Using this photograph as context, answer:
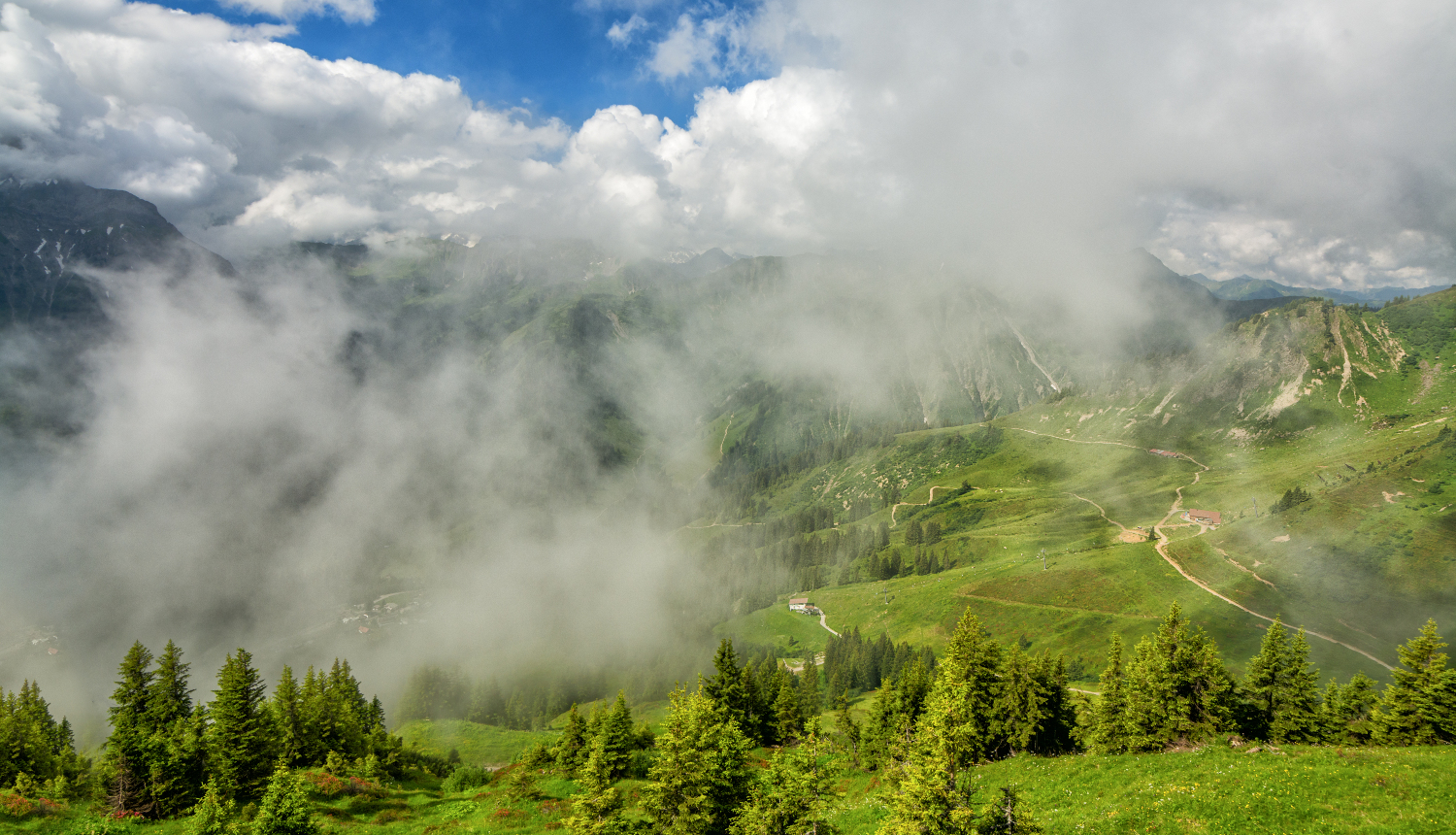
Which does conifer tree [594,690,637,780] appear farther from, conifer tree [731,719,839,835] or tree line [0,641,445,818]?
conifer tree [731,719,839,835]

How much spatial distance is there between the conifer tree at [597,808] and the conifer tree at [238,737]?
43.1 metres

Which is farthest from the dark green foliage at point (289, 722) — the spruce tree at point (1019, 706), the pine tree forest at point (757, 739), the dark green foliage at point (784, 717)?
the spruce tree at point (1019, 706)

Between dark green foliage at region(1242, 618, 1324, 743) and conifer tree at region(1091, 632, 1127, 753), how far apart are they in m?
11.8

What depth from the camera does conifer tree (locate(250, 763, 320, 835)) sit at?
2677 cm

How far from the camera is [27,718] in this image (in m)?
71.4

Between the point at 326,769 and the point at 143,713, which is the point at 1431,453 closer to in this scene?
the point at 326,769

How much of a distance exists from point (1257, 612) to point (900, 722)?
138 m

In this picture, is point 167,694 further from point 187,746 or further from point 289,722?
point 187,746

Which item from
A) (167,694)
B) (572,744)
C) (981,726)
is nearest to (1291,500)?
(981,726)

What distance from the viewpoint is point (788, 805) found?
29125 millimetres

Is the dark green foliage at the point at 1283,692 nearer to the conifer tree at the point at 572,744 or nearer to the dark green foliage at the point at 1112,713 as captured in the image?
the dark green foliage at the point at 1112,713

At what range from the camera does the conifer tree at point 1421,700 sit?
4555 cm

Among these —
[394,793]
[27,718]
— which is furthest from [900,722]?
[27,718]

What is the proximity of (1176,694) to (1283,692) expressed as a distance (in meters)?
13.4
